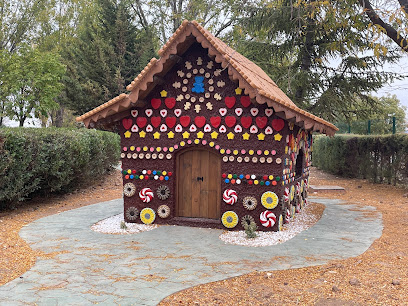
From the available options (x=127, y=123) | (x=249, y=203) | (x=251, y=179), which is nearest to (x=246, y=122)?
(x=251, y=179)

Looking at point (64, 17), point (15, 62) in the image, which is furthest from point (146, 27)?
point (15, 62)

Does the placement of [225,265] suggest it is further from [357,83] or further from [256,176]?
[357,83]

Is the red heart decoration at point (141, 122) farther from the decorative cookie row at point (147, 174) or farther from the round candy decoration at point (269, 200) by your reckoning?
the round candy decoration at point (269, 200)

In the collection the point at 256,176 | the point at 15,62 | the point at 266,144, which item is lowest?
the point at 256,176

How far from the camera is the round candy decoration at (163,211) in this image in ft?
28.2

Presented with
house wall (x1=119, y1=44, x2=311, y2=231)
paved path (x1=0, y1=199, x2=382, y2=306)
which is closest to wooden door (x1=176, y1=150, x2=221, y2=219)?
house wall (x1=119, y1=44, x2=311, y2=231)

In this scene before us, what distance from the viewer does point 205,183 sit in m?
8.55

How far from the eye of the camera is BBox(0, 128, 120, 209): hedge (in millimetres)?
9602

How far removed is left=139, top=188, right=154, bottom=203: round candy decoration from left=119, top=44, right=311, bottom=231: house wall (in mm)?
76

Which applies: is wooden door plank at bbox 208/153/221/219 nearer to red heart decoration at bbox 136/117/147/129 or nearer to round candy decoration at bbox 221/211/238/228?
round candy decoration at bbox 221/211/238/228

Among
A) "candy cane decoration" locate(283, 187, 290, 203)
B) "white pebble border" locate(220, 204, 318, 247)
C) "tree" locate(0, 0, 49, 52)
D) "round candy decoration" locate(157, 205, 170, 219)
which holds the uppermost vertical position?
"tree" locate(0, 0, 49, 52)

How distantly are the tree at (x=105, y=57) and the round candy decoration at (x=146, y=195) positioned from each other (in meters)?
18.5

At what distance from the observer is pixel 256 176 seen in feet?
26.2

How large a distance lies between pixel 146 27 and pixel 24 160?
22896mm
